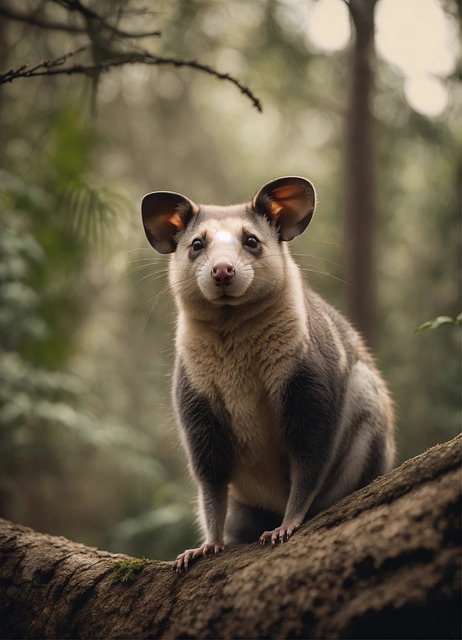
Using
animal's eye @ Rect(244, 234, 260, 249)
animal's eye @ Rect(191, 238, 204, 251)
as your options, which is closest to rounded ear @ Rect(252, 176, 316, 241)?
animal's eye @ Rect(244, 234, 260, 249)

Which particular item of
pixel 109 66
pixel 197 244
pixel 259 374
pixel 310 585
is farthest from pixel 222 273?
pixel 310 585

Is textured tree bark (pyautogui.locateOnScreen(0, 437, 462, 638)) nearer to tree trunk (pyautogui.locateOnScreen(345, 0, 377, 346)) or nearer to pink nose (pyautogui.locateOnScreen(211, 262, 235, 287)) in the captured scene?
pink nose (pyautogui.locateOnScreen(211, 262, 235, 287))

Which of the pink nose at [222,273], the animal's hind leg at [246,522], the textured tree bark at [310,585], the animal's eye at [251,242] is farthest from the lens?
the animal's hind leg at [246,522]

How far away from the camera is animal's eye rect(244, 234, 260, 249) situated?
150 inches

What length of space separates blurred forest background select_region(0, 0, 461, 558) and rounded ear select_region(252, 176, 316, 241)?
1030 mm

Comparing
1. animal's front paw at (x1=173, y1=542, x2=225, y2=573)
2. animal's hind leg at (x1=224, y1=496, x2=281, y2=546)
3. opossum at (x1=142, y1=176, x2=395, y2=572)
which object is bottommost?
animal's front paw at (x1=173, y1=542, x2=225, y2=573)

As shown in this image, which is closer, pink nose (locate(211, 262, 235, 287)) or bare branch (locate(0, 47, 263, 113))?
bare branch (locate(0, 47, 263, 113))

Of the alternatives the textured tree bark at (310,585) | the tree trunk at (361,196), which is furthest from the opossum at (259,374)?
the tree trunk at (361,196)

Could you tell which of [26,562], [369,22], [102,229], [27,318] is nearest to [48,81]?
[27,318]

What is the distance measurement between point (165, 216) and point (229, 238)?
557 mm

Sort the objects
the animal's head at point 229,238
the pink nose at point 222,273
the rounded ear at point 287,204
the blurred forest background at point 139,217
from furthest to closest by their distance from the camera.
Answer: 1. the blurred forest background at point 139,217
2. the rounded ear at point 287,204
3. the animal's head at point 229,238
4. the pink nose at point 222,273

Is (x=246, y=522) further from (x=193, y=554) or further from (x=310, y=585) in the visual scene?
(x=310, y=585)

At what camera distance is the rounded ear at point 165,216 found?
402 cm

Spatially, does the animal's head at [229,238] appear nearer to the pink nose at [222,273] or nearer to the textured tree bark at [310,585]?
the pink nose at [222,273]
